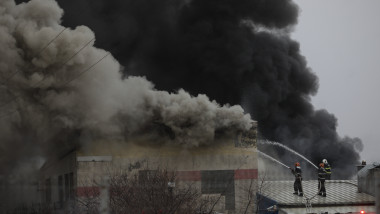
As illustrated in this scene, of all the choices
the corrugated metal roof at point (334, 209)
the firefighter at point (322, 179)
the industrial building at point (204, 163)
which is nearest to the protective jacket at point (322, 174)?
the firefighter at point (322, 179)

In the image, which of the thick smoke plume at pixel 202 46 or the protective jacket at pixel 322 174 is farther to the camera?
the thick smoke plume at pixel 202 46

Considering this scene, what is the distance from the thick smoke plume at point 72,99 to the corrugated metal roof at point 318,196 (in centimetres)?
353

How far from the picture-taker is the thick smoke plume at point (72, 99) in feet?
97.2

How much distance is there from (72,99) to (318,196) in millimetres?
11781

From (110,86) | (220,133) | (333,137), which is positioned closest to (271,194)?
(220,133)

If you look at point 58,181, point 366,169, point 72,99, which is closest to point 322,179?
point 366,169

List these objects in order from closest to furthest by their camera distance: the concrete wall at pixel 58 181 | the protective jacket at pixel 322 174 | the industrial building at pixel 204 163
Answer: the protective jacket at pixel 322 174, the industrial building at pixel 204 163, the concrete wall at pixel 58 181

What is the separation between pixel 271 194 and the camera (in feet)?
92.4

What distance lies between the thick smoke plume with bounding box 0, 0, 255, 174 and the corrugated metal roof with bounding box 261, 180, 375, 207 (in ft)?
11.6

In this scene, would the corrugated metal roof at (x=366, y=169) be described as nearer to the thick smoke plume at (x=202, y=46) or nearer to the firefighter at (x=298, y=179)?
the firefighter at (x=298, y=179)

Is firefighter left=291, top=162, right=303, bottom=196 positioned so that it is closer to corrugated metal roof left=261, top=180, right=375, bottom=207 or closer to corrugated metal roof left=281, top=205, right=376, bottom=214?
corrugated metal roof left=261, top=180, right=375, bottom=207

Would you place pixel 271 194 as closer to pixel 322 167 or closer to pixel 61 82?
pixel 322 167

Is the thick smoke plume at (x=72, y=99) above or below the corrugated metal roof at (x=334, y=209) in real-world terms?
above

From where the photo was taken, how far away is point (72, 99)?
30469 millimetres
